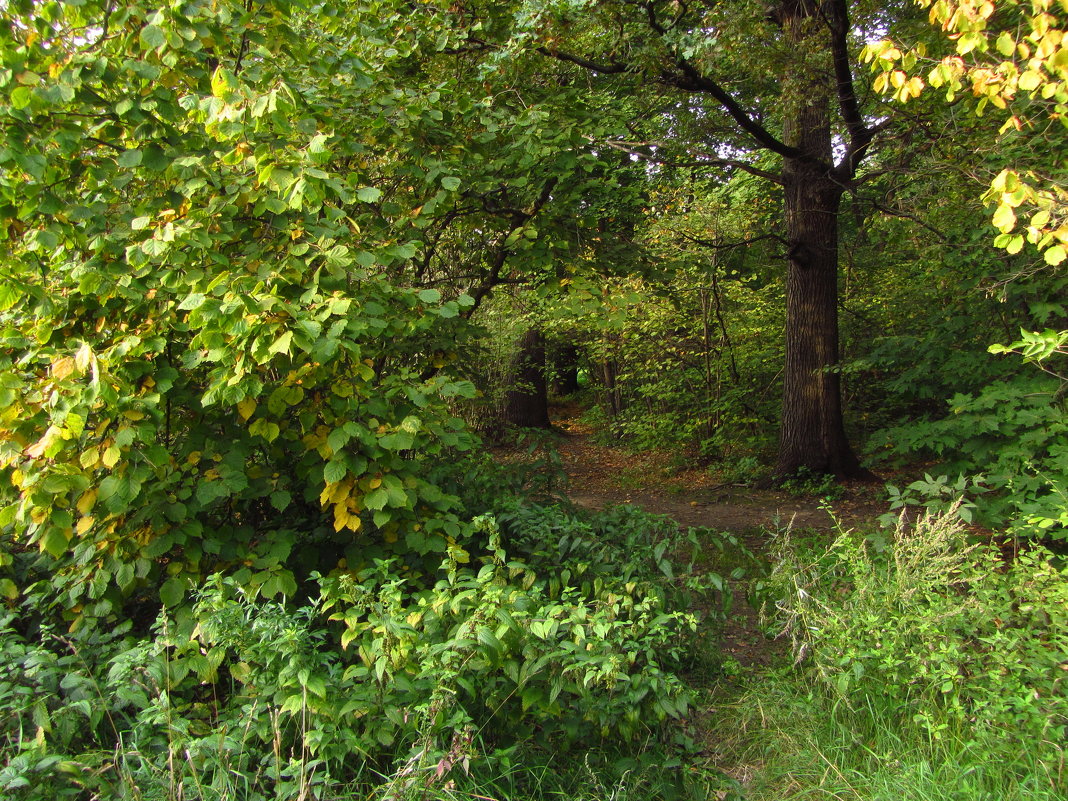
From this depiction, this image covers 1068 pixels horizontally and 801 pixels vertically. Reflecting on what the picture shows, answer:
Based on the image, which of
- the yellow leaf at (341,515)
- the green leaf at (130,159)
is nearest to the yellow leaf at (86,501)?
the yellow leaf at (341,515)

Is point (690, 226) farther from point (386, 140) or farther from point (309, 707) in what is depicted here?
point (309, 707)

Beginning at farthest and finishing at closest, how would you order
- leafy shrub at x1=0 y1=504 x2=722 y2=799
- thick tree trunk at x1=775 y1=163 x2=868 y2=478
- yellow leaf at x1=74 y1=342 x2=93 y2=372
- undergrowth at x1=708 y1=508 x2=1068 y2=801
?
thick tree trunk at x1=775 y1=163 x2=868 y2=478
undergrowth at x1=708 y1=508 x2=1068 y2=801
yellow leaf at x1=74 y1=342 x2=93 y2=372
leafy shrub at x1=0 y1=504 x2=722 y2=799

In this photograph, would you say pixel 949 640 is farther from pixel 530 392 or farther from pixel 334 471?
pixel 530 392

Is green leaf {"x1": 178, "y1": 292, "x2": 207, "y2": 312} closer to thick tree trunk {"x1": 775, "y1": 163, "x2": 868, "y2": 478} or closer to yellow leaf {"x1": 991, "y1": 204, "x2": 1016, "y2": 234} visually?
yellow leaf {"x1": 991, "y1": 204, "x2": 1016, "y2": 234}

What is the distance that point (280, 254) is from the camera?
3070 millimetres

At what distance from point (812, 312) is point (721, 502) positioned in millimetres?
2500

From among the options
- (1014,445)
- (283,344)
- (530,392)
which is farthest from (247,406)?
(530,392)

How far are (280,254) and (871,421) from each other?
29.9 ft

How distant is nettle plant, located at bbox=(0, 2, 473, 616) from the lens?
2.62m

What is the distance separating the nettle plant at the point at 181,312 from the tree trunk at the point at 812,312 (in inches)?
236

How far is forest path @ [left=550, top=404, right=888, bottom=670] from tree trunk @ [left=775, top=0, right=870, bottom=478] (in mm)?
535

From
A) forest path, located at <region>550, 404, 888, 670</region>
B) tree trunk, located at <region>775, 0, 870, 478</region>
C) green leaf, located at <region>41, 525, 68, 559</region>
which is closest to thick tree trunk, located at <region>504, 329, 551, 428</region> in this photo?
forest path, located at <region>550, 404, 888, 670</region>

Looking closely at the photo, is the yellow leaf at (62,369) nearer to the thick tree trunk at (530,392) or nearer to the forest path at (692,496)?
the forest path at (692,496)

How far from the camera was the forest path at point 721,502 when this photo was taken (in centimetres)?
436
